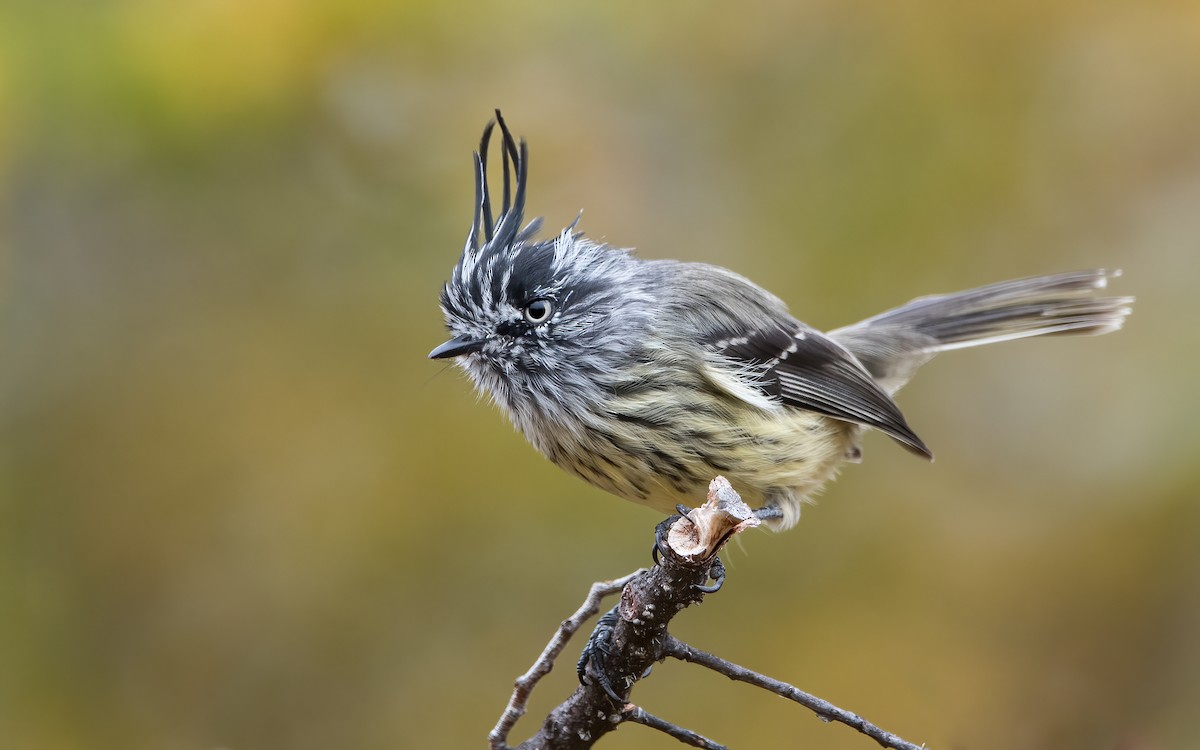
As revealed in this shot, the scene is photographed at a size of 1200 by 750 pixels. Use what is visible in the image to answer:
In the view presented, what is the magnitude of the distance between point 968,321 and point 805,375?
1.22 meters

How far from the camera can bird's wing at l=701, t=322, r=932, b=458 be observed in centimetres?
392

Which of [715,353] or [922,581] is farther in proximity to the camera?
[922,581]

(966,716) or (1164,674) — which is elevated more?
(1164,674)

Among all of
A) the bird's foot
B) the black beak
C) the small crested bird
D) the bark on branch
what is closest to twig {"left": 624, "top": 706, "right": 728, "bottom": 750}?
the bark on branch

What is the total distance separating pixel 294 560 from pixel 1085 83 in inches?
152

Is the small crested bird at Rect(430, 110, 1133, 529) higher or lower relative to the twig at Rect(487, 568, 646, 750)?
higher

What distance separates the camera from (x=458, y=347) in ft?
12.1

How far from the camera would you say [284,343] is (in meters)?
4.49

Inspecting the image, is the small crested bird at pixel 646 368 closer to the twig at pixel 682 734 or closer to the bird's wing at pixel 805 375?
the bird's wing at pixel 805 375

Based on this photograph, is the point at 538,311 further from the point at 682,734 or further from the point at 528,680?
the point at 682,734

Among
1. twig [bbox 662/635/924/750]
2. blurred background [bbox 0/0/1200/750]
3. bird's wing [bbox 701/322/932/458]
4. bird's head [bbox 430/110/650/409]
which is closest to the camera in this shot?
twig [bbox 662/635/924/750]

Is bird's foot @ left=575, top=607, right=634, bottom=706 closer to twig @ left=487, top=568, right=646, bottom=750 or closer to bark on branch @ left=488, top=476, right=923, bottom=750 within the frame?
bark on branch @ left=488, top=476, right=923, bottom=750

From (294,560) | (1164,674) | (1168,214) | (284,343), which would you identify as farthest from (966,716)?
(284,343)

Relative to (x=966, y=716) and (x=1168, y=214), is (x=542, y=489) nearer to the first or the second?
(x=966, y=716)
